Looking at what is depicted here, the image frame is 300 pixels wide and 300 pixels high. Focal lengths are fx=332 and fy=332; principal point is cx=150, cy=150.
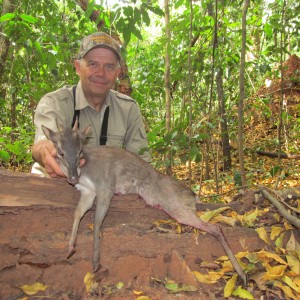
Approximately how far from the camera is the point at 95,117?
→ 5.18 meters

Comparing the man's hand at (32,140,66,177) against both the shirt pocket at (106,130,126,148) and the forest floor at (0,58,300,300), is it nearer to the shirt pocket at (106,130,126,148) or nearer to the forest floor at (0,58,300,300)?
the forest floor at (0,58,300,300)

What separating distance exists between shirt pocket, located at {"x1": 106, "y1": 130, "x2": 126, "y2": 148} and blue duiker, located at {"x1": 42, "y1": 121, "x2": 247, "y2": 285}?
3.79ft

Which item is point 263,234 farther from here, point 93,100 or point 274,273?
point 93,100

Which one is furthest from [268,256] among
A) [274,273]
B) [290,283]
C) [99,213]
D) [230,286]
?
[99,213]

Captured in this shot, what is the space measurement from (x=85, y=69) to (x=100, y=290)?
3121mm

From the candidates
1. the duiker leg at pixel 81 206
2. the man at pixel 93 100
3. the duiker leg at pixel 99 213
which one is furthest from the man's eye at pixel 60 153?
the man at pixel 93 100

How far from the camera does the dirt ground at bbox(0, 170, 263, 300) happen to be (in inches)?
126

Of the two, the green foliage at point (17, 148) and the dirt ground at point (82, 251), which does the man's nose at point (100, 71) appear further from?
the dirt ground at point (82, 251)

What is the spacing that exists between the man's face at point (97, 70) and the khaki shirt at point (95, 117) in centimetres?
19

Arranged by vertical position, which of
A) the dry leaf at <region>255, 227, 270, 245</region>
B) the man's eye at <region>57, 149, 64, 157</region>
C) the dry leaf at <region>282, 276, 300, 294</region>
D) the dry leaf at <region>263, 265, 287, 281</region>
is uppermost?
the man's eye at <region>57, 149, 64, 157</region>

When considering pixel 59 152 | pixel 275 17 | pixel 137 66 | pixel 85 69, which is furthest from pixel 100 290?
pixel 137 66

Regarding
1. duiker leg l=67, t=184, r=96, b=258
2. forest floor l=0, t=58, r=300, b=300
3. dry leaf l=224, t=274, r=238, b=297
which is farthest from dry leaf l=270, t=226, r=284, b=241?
duiker leg l=67, t=184, r=96, b=258

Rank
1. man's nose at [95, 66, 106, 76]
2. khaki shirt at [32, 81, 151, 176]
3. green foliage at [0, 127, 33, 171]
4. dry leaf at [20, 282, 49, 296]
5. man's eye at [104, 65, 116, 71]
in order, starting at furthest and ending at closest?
man's eye at [104, 65, 116, 71] → man's nose at [95, 66, 106, 76] → khaki shirt at [32, 81, 151, 176] → green foliage at [0, 127, 33, 171] → dry leaf at [20, 282, 49, 296]

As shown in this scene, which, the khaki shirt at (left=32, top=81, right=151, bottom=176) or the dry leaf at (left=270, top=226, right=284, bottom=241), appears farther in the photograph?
the khaki shirt at (left=32, top=81, right=151, bottom=176)
